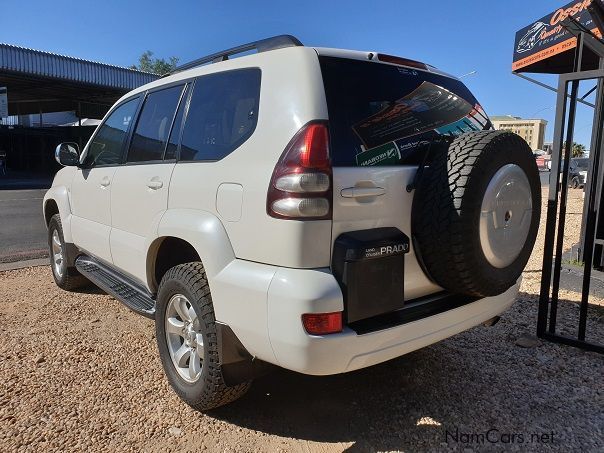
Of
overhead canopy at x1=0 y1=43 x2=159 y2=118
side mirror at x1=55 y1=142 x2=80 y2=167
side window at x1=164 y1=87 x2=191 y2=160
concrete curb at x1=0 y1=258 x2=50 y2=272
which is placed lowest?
concrete curb at x1=0 y1=258 x2=50 y2=272

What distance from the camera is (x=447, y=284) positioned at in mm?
2506

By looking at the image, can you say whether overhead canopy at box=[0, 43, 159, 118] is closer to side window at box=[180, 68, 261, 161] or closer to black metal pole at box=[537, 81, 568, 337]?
side window at box=[180, 68, 261, 161]

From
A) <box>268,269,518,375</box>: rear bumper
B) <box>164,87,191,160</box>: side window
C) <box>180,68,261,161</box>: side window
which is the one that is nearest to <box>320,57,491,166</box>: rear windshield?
<box>180,68,261,161</box>: side window

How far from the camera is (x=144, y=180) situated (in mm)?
3270

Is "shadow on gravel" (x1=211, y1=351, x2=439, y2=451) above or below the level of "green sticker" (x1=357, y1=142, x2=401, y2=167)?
below

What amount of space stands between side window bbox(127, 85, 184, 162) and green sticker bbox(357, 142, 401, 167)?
1.46m

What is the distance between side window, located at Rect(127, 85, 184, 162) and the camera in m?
3.27

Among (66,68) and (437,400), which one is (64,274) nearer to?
(437,400)

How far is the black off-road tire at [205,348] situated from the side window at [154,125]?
0.92m

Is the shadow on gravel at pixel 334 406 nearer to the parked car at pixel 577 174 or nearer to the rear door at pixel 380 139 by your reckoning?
the rear door at pixel 380 139

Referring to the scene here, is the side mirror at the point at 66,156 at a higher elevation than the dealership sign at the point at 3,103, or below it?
below

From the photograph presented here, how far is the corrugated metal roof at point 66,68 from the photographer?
65.7 ft

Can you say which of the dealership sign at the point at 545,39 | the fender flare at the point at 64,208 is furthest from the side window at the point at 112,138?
the dealership sign at the point at 545,39

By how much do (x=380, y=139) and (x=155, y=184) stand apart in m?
1.49
